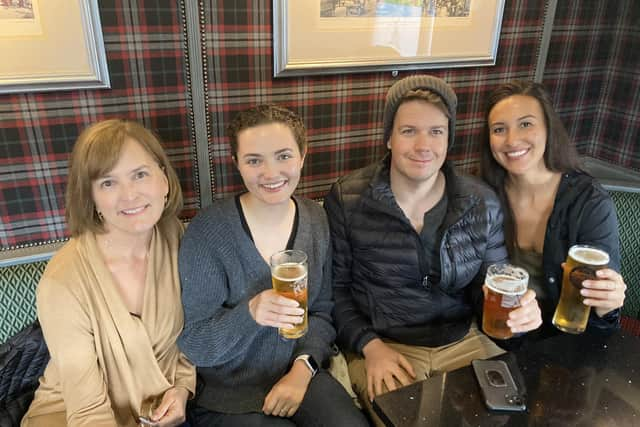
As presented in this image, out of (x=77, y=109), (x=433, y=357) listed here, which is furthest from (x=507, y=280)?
(x=77, y=109)

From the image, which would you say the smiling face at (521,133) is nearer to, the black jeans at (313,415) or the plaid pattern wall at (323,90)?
the plaid pattern wall at (323,90)

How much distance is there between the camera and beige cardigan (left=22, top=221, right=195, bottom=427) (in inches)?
59.0

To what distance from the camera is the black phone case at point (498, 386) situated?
128 centimetres

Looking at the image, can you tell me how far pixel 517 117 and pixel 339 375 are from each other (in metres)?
1.20

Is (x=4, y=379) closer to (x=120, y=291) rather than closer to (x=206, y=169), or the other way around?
(x=120, y=291)

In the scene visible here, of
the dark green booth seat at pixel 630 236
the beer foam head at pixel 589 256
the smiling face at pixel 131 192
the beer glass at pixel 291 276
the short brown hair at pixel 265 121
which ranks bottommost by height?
the dark green booth seat at pixel 630 236

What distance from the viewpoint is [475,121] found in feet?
8.79

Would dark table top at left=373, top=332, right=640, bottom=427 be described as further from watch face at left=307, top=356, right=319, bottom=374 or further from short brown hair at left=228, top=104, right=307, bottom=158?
short brown hair at left=228, top=104, right=307, bottom=158

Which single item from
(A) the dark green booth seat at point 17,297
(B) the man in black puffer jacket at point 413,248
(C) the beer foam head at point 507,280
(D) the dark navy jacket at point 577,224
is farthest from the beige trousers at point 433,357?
(A) the dark green booth seat at point 17,297

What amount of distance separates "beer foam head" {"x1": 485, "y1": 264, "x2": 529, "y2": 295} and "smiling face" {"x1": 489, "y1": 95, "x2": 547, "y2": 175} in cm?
60

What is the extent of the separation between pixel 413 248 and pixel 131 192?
3.29 feet

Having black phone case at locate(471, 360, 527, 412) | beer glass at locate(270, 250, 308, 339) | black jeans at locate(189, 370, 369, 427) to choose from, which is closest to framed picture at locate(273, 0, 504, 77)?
beer glass at locate(270, 250, 308, 339)

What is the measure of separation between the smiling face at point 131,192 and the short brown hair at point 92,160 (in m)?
0.02

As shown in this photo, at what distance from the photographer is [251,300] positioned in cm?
159
